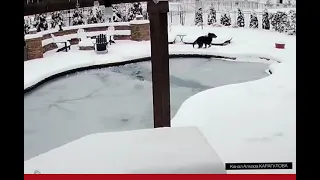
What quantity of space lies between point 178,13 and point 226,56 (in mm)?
325

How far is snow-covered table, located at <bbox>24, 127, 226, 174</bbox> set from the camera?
2.04 metres

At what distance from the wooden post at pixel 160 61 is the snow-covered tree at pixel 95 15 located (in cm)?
24

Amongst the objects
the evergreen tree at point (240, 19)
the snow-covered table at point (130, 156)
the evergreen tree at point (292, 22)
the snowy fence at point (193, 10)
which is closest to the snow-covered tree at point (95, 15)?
the snowy fence at point (193, 10)

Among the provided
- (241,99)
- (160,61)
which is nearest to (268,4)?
(241,99)

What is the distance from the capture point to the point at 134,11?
2.28 metres

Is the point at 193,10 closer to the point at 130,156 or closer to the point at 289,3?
the point at 289,3

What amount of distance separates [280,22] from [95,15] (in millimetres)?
901

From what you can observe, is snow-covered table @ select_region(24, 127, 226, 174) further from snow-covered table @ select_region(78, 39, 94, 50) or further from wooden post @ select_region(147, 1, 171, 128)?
snow-covered table @ select_region(78, 39, 94, 50)

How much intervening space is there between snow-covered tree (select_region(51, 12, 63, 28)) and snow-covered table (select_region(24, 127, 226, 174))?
0.58m

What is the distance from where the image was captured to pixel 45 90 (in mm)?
2238
